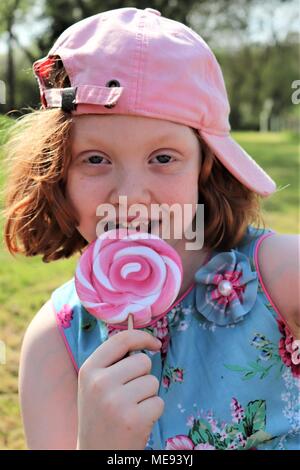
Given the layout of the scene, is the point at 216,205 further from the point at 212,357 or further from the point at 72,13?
the point at 72,13

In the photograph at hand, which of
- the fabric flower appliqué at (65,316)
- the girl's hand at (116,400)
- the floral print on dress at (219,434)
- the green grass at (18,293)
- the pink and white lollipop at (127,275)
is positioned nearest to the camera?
the girl's hand at (116,400)

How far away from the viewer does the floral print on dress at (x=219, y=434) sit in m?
1.97

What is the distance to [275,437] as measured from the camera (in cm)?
201

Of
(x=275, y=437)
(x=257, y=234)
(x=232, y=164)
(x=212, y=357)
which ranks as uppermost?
(x=232, y=164)

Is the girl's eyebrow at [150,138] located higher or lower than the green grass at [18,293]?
higher

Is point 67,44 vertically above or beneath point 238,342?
above

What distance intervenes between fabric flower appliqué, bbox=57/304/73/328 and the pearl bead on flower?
0.52 m

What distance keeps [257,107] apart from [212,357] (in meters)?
31.6

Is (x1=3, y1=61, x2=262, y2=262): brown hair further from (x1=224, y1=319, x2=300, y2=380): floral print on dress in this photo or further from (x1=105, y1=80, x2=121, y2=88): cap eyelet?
(x1=224, y1=319, x2=300, y2=380): floral print on dress

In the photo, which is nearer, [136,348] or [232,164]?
[136,348]

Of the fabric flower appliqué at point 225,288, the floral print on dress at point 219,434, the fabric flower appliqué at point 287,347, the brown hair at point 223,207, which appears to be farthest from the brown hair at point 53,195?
the floral print on dress at point 219,434

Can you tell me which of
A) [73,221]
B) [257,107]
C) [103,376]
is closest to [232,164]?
[73,221]

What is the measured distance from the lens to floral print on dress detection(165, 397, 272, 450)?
197 cm

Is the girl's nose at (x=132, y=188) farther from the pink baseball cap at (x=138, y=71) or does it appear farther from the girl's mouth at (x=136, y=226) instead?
the pink baseball cap at (x=138, y=71)
